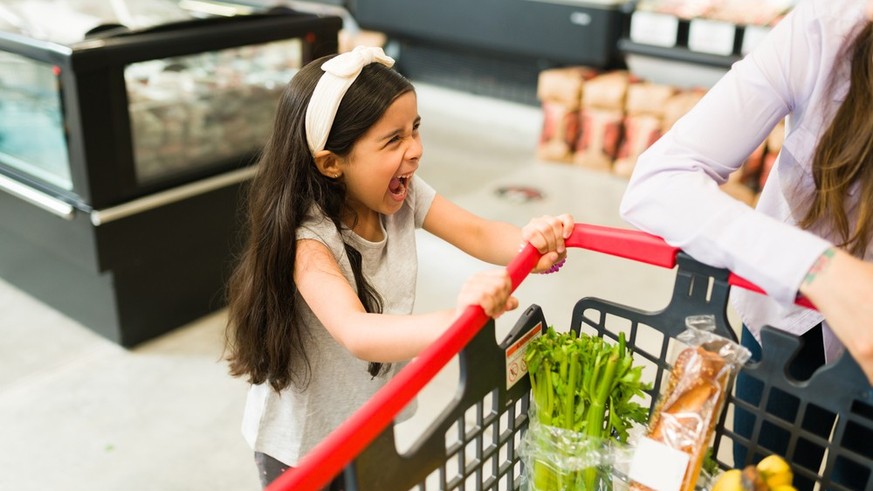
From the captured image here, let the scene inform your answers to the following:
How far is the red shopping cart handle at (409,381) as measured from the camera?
0.77 m

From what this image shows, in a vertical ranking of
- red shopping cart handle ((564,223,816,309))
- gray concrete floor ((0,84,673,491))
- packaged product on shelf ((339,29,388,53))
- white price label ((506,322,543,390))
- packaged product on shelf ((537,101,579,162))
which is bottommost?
gray concrete floor ((0,84,673,491))

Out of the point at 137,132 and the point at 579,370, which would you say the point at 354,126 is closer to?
the point at 579,370

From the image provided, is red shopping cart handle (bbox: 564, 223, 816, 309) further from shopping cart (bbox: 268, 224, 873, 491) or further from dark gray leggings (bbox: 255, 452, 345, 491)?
dark gray leggings (bbox: 255, 452, 345, 491)

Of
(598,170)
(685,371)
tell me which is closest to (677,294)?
(685,371)

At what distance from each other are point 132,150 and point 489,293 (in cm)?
202

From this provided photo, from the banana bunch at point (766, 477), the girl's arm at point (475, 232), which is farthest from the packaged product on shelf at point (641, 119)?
the banana bunch at point (766, 477)

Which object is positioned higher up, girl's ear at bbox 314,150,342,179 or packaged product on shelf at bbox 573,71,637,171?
girl's ear at bbox 314,150,342,179

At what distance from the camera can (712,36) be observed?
13.9 ft

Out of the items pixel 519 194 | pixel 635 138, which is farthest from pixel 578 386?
pixel 635 138

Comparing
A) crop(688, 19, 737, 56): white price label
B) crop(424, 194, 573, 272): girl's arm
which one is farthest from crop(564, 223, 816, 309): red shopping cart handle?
crop(688, 19, 737, 56): white price label

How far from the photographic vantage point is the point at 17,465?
7.62ft

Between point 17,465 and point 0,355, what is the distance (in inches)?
24.7

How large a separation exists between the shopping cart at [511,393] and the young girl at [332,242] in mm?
135

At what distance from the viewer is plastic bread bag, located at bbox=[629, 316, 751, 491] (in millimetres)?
1064
